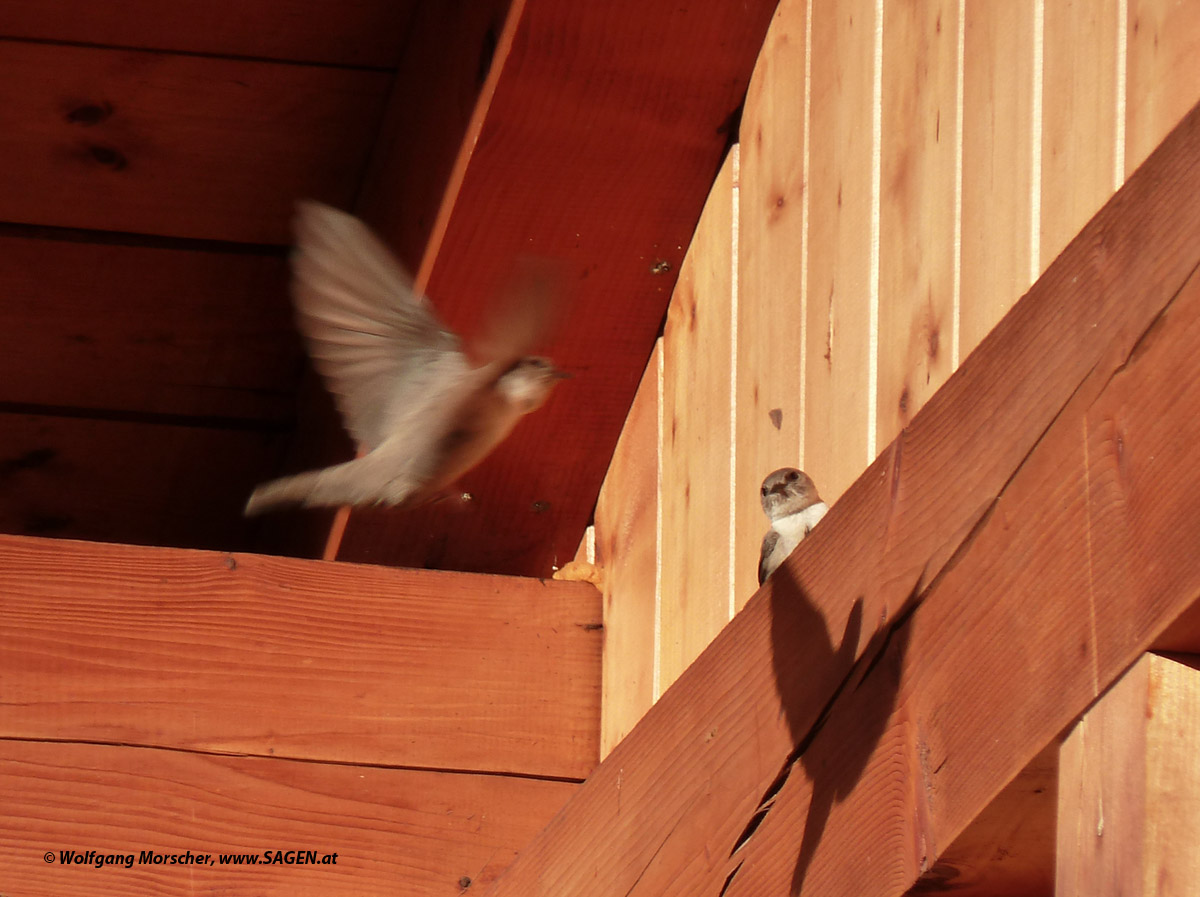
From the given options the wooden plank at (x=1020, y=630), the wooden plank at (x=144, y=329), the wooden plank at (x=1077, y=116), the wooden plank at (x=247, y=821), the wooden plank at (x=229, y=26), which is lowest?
the wooden plank at (x=1020, y=630)

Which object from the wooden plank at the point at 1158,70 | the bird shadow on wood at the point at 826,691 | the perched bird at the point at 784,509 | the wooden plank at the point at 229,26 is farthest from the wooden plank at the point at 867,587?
the wooden plank at the point at 229,26

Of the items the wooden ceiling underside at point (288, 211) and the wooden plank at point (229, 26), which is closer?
the wooden ceiling underside at point (288, 211)

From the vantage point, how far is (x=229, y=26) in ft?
6.54

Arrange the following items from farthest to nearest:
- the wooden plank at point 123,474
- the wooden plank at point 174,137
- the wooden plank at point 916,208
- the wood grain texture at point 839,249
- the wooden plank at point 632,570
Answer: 1. the wooden plank at point 123,474
2. the wooden plank at point 174,137
3. the wooden plank at point 632,570
4. the wood grain texture at point 839,249
5. the wooden plank at point 916,208

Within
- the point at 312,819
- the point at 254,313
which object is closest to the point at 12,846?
the point at 312,819

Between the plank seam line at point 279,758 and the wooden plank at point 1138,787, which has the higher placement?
the plank seam line at point 279,758

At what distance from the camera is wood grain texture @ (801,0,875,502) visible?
1.35m

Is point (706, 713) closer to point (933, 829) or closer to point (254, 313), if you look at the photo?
point (933, 829)

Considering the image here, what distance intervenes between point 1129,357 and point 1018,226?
1.24 ft

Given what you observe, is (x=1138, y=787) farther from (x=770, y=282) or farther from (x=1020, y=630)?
(x=770, y=282)

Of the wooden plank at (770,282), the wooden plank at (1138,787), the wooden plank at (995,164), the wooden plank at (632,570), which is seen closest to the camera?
the wooden plank at (1138,787)

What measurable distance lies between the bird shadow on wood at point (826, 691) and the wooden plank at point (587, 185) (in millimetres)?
834

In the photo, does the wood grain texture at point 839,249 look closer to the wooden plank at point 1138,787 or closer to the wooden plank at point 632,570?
the wooden plank at point 632,570

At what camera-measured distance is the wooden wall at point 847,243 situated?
97 centimetres
